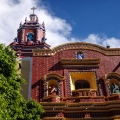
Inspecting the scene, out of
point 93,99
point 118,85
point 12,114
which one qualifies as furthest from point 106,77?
point 12,114

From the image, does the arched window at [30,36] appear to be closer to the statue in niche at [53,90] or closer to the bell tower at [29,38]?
the bell tower at [29,38]

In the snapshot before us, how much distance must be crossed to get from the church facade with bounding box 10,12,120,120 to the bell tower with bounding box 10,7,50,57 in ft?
20.5

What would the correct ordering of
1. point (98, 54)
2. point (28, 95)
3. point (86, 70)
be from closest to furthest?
point (28, 95), point (86, 70), point (98, 54)

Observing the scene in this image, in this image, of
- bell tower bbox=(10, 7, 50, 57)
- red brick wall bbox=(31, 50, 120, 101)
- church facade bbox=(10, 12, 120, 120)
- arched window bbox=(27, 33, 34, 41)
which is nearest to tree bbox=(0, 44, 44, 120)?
church facade bbox=(10, 12, 120, 120)

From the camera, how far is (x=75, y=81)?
54.4 feet

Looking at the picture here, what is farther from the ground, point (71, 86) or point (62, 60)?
point (62, 60)

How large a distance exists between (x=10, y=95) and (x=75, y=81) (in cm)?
652

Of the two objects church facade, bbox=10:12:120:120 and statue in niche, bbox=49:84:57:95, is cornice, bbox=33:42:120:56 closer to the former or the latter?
church facade, bbox=10:12:120:120

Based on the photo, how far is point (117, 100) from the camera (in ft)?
46.0

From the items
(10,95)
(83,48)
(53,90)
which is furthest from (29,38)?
(10,95)

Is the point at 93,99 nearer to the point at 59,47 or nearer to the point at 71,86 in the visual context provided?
the point at 71,86

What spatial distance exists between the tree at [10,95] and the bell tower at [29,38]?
1051 cm

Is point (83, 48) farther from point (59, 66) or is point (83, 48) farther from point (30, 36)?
point (30, 36)

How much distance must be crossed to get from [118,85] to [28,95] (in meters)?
6.43
